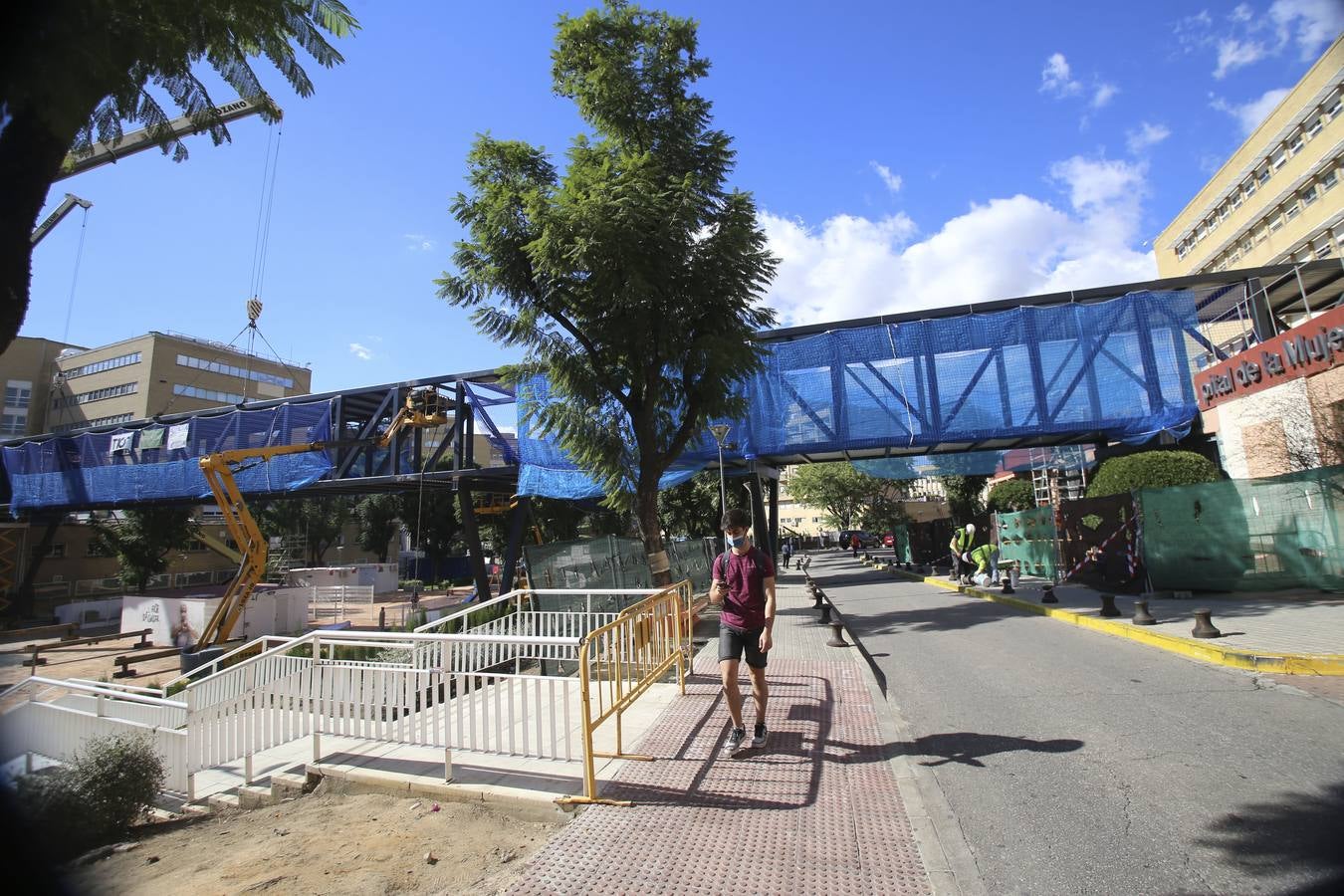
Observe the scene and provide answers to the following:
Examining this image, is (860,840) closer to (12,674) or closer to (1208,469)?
(1208,469)

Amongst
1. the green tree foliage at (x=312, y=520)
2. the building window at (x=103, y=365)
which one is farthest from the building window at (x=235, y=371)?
the green tree foliage at (x=312, y=520)

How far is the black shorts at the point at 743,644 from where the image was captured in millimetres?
5109

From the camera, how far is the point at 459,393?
21.2m

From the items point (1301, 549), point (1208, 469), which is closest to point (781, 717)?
point (1301, 549)

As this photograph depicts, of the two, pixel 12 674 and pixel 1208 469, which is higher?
pixel 1208 469

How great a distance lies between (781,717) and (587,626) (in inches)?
133

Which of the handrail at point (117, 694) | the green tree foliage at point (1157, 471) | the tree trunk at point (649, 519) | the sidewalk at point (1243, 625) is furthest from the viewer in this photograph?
the green tree foliage at point (1157, 471)

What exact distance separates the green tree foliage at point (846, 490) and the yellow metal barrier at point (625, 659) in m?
39.4

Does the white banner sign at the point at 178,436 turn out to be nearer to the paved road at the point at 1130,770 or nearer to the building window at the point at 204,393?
the paved road at the point at 1130,770

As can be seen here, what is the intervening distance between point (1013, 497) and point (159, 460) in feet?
134

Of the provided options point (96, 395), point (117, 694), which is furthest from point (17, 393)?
point (117, 694)

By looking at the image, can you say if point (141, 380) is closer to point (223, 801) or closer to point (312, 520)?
point (312, 520)

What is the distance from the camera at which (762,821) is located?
389 cm

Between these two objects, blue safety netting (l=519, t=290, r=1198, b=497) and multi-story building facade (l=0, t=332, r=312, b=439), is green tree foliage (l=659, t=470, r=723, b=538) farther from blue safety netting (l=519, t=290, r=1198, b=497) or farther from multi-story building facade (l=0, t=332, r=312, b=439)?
multi-story building facade (l=0, t=332, r=312, b=439)
